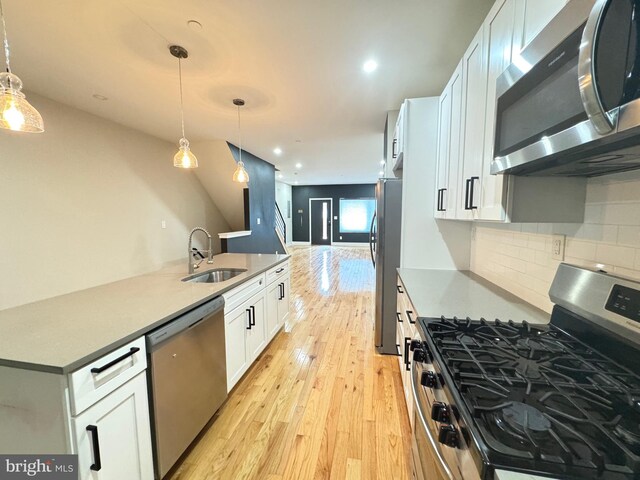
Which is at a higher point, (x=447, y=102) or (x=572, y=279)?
(x=447, y=102)

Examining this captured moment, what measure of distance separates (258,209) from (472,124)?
15.7 ft

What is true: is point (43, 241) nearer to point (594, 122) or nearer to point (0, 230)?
point (0, 230)

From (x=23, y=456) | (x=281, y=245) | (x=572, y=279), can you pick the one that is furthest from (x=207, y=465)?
(x=281, y=245)

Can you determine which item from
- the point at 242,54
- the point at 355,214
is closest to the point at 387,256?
the point at 242,54

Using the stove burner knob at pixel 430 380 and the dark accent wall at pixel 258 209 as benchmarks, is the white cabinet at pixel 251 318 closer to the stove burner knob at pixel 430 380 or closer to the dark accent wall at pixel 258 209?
the stove burner knob at pixel 430 380

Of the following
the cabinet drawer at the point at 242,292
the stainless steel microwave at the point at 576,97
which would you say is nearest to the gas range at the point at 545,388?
the stainless steel microwave at the point at 576,97

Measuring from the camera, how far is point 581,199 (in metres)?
1.16

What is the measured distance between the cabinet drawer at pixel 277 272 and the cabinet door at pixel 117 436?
1542 millimetres

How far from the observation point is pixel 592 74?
1.77 ft

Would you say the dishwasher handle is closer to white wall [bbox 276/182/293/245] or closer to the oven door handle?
the oven door handle

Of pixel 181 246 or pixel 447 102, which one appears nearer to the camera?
pixel 447 102

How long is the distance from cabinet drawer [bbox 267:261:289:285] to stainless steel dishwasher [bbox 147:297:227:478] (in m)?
0.91

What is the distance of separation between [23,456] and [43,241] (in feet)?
8.36

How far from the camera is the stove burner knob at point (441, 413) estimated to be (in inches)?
30.2
